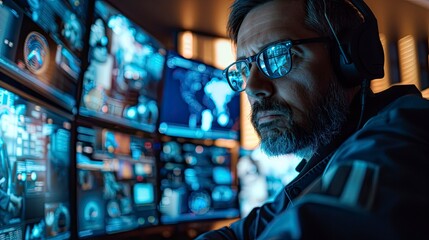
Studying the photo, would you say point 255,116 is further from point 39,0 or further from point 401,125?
point 39,0

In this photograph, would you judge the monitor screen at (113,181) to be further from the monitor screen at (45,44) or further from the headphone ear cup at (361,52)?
the headphone ear cup at (361,52)

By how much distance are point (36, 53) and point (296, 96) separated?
0.72m

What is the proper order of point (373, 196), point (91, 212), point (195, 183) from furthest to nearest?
point (195, 183), point (91, 212), point (373, 196)

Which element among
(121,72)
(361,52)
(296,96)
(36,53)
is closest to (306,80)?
(296,96)

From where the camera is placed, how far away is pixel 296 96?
1.03 metres

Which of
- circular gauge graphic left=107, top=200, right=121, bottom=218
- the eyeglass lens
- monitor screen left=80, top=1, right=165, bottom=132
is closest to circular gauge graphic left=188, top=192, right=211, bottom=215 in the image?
monitor screen left=80, top=1, right=165, bottom=132

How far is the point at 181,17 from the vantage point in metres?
2.92

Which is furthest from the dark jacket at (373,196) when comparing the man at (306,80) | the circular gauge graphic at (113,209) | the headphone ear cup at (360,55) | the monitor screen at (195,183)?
the monitor screen at (195,183)

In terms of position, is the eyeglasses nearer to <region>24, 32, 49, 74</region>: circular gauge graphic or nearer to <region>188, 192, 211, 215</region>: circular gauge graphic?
<region>24, 32, 49, 74</region>: circular gauge graphic

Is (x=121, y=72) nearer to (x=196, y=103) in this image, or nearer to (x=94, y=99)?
(x=94, y=99)

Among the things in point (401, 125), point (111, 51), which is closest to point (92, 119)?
point (111, 51)

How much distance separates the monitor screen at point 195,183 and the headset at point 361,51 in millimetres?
1319

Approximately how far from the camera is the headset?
3.11ft

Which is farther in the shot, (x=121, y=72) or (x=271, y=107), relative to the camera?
(x=121, y=72)
